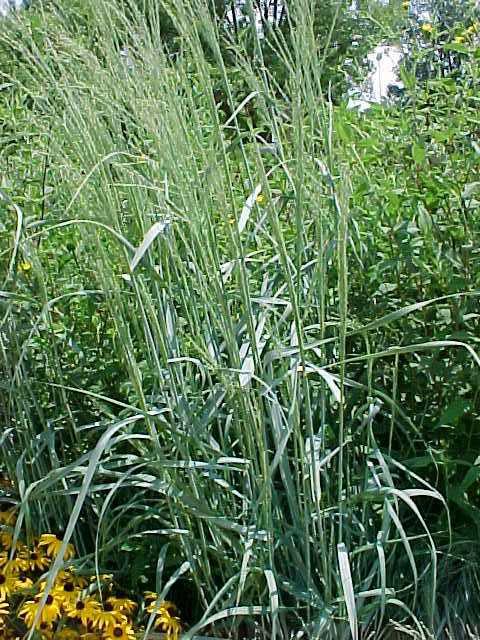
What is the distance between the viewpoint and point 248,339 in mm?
1885

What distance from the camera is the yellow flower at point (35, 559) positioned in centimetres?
210

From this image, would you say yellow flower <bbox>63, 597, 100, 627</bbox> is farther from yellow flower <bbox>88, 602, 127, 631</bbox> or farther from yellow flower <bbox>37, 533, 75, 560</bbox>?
yellow flower <bbox>37, 533, 75, 560</bbox>

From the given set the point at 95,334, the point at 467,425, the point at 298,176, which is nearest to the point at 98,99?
the point at 298,176

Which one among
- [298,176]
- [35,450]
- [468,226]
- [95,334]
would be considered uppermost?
[298,176]

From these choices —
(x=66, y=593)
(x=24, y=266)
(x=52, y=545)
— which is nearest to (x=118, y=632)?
(x=66, y=593)

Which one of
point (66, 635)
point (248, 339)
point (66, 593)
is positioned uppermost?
point (248, 339)

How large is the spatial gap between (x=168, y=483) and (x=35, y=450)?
1.76 feet

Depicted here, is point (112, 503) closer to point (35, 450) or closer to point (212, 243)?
point (35, 450)

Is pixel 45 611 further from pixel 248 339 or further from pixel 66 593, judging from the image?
pixel 248 339

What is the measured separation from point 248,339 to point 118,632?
0.71m

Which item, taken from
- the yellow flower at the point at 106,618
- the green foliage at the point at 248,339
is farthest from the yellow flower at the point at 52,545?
the yellow flower at the point at 106,618

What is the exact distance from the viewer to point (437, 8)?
2502mm

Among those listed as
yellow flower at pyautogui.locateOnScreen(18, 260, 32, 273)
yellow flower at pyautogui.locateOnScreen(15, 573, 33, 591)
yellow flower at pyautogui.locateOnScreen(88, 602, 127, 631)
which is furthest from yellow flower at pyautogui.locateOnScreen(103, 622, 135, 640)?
yellow flower at pyautogui.locateOnScreen(18, 260, 32, 273)

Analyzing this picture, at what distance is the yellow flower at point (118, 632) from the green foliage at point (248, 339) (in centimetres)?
17
